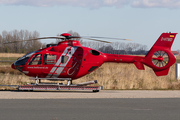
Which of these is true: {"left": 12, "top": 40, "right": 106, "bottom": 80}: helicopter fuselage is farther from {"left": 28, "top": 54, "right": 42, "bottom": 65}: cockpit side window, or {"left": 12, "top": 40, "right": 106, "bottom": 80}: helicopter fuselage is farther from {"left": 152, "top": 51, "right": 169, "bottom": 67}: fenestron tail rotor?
{"left": 152, "top": 51, "right": 169, "bottom": 67}: fenestron tail rotor

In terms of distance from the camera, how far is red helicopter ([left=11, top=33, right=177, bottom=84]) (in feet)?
56.4

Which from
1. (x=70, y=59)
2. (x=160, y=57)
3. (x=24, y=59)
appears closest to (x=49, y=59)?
(x=70, y=59)

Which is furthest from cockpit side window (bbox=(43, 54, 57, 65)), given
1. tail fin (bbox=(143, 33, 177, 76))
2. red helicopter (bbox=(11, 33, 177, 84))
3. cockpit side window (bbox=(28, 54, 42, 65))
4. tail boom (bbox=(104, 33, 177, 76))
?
tail fin (bbox=(143, 33, 177, 76))

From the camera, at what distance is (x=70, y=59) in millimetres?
17234

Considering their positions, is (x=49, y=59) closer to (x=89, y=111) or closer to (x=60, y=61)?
(x=60, y=61)

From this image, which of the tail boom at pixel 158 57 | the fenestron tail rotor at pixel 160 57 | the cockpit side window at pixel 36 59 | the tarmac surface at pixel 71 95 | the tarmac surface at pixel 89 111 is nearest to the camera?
the tarmac surface at pixel 89 111

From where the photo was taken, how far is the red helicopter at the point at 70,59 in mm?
17203

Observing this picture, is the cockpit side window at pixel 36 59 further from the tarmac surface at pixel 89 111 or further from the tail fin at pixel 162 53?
the tail fin at pixel 162 53

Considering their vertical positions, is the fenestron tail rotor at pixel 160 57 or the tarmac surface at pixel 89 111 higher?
the fenestron tail rotor at pixel 160 57

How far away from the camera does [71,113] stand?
9.78 metres

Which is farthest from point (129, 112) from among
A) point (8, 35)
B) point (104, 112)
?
point (8, 35)

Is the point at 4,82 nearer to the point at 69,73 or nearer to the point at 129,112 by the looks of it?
the point at 69,73

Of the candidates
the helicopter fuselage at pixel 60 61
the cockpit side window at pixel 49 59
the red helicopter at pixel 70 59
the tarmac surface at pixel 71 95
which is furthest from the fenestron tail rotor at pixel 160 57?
the cockpit side window at pixel 49 59

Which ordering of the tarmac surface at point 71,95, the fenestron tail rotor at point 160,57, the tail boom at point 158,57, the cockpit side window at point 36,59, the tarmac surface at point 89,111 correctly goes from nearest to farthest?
1. the tarmac surface at point 89,111
2. the tarmac surface at point 71,95
3. the cockpit side window at point 36,59
4. the tail boom at point 158,57
5. the fenestron tail rotor at point 160,57
